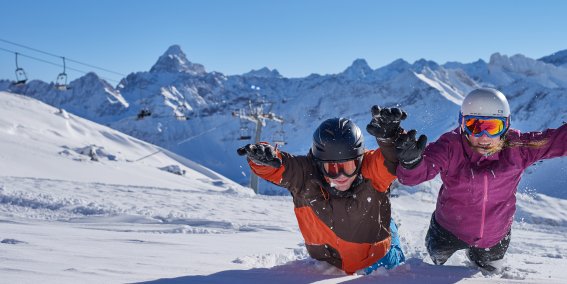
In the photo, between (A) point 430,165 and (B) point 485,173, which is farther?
(B) point 485,173

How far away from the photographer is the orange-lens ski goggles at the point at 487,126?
3908 mm

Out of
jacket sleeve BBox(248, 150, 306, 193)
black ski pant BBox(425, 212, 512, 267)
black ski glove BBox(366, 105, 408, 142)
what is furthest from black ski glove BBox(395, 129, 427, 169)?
black ski pant BBox(425, 212, 512, 267)

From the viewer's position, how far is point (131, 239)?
18.4ft

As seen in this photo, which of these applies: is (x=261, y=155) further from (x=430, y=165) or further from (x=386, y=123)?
(x=430, y=165)

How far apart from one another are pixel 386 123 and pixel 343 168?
80cm

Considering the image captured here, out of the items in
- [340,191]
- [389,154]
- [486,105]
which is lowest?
[340,191]

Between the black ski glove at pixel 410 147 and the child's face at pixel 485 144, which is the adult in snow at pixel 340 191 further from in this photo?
the child's face at pixel 485 144

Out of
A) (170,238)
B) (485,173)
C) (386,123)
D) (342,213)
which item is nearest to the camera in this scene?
(386,123)

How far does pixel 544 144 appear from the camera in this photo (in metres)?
3.96

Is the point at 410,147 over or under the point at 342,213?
over

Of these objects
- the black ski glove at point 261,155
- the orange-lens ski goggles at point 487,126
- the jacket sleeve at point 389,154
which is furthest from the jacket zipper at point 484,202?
the black ski glove at point 261,155

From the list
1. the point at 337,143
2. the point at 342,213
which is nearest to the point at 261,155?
the point at 337,143

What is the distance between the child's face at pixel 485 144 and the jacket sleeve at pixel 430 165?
150mm

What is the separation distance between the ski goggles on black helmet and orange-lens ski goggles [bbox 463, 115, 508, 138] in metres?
0.86
